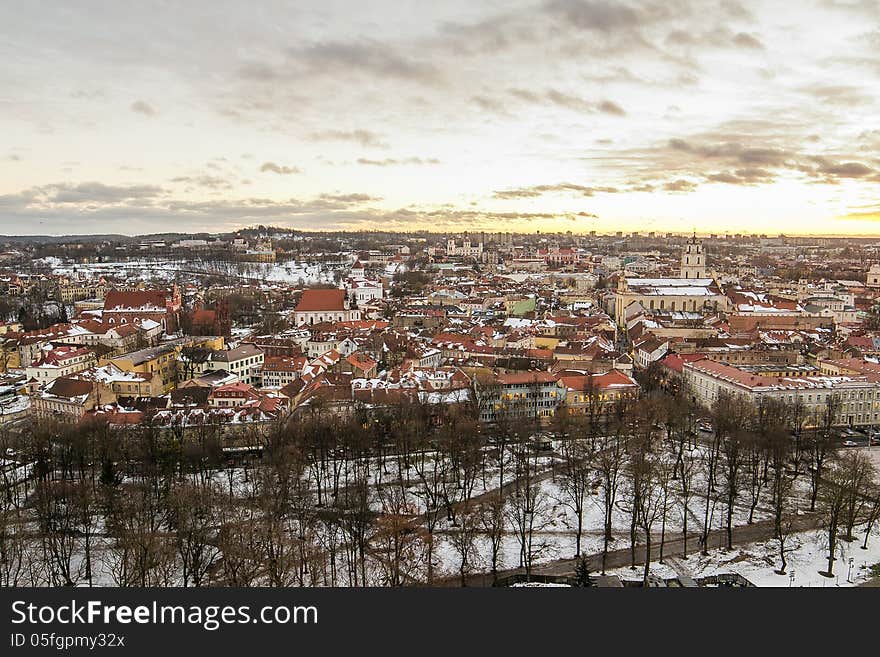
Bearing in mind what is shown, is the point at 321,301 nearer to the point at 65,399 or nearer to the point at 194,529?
the point at 65,399

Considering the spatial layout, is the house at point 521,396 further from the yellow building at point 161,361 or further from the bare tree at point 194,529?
the yellow building at point 161,361

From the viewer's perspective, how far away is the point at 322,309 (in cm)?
5566

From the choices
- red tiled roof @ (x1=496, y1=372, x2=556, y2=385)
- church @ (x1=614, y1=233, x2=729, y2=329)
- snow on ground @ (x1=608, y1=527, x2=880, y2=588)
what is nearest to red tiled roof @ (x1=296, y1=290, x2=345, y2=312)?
church @ (x1=614, y1=233, x2=729, y2=329)

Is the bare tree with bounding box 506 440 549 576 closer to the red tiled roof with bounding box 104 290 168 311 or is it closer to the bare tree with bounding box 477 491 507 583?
the bare tree with bounding box 477 491 507 583

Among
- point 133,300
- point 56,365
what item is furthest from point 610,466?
point 133,300

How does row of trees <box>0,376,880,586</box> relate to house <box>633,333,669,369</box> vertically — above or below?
below

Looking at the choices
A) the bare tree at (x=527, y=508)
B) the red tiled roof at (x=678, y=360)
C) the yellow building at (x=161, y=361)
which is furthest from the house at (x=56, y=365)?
the red tiled roof at (x=678, y=360)

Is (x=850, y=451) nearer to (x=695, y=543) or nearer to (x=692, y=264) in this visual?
(x=695, y=543)

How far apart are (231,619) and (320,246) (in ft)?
548

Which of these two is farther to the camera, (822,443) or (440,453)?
(440,453)

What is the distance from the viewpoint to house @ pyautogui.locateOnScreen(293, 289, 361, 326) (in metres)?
55.6

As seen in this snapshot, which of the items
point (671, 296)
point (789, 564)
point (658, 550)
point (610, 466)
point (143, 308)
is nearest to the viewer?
point (789, 564)

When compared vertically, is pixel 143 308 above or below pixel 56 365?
above

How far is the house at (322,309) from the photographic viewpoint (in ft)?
182
